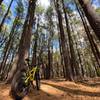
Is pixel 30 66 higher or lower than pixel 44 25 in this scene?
lower

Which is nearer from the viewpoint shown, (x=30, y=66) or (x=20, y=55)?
(x=30, y=66)

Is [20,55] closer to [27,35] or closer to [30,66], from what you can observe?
[27,35]

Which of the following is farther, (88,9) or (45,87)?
(45,87)

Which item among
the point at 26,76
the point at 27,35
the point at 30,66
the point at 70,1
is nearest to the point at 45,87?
the point at 30,66

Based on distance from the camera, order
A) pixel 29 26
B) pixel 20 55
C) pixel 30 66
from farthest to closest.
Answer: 1. pixel 29 26
2. pixel 20 55
3. pixel 30 66

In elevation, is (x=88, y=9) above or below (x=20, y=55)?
below

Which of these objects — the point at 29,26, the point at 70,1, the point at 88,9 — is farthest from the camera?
the point at 70,1

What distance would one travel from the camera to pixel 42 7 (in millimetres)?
31109

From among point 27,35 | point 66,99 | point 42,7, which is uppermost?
point 42,7

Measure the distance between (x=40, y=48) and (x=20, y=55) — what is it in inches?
1092

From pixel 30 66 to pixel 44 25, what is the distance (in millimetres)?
25139

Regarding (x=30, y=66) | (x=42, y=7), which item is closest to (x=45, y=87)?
(x=30, y=66)

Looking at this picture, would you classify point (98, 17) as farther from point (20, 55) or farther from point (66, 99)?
point (20, 55)

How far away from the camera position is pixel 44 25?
110ft
